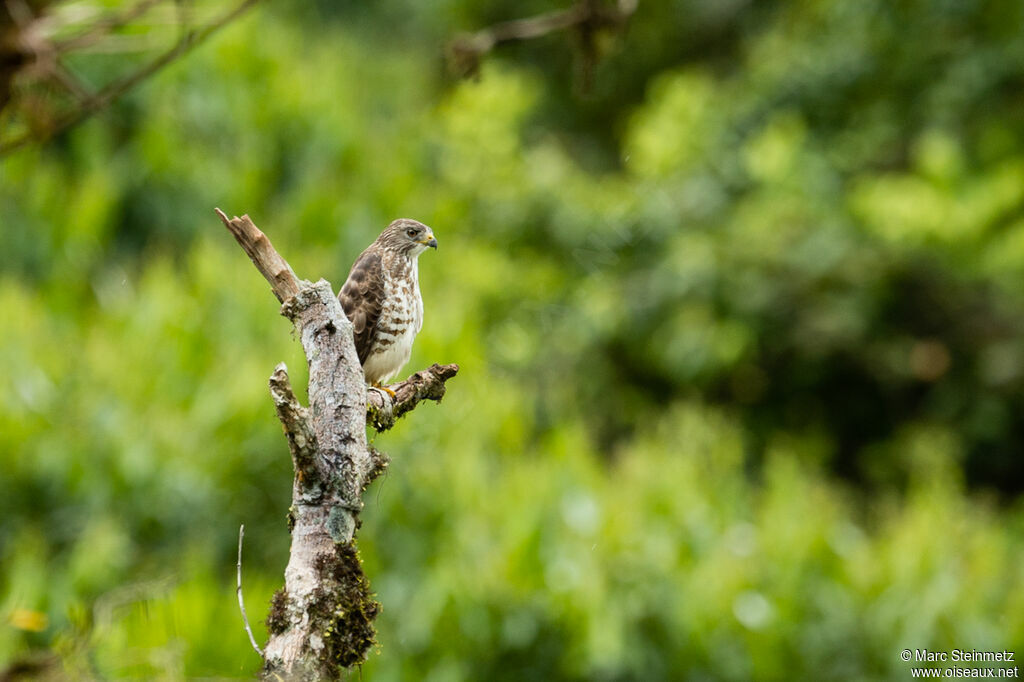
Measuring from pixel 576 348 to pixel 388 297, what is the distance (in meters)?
6.27

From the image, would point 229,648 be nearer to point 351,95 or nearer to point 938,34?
point 351,95

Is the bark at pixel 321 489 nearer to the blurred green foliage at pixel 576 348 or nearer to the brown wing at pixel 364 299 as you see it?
the brown wing at pixel 364 299

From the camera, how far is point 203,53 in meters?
8.92

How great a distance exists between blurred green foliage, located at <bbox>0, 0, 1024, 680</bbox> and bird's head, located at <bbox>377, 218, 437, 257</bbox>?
0.89 meters

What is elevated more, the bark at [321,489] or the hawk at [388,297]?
the hawk at [388,297]

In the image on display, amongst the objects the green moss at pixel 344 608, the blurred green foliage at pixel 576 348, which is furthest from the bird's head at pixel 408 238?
the blurred green foliage at pixel 576 348

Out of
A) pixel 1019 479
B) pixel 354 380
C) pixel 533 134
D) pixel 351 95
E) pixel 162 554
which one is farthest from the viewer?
pixel 533 134

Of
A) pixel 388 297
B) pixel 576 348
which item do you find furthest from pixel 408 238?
pixel 576 348

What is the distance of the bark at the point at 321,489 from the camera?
1.13m

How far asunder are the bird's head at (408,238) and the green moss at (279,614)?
2.80 feet

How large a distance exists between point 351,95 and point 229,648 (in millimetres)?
7208

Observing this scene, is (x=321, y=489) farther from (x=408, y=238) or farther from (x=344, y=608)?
(x=408, y=238)

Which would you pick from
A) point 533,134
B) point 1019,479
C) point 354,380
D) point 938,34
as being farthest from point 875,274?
point 354,380

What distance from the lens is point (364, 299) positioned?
200 centimetres
